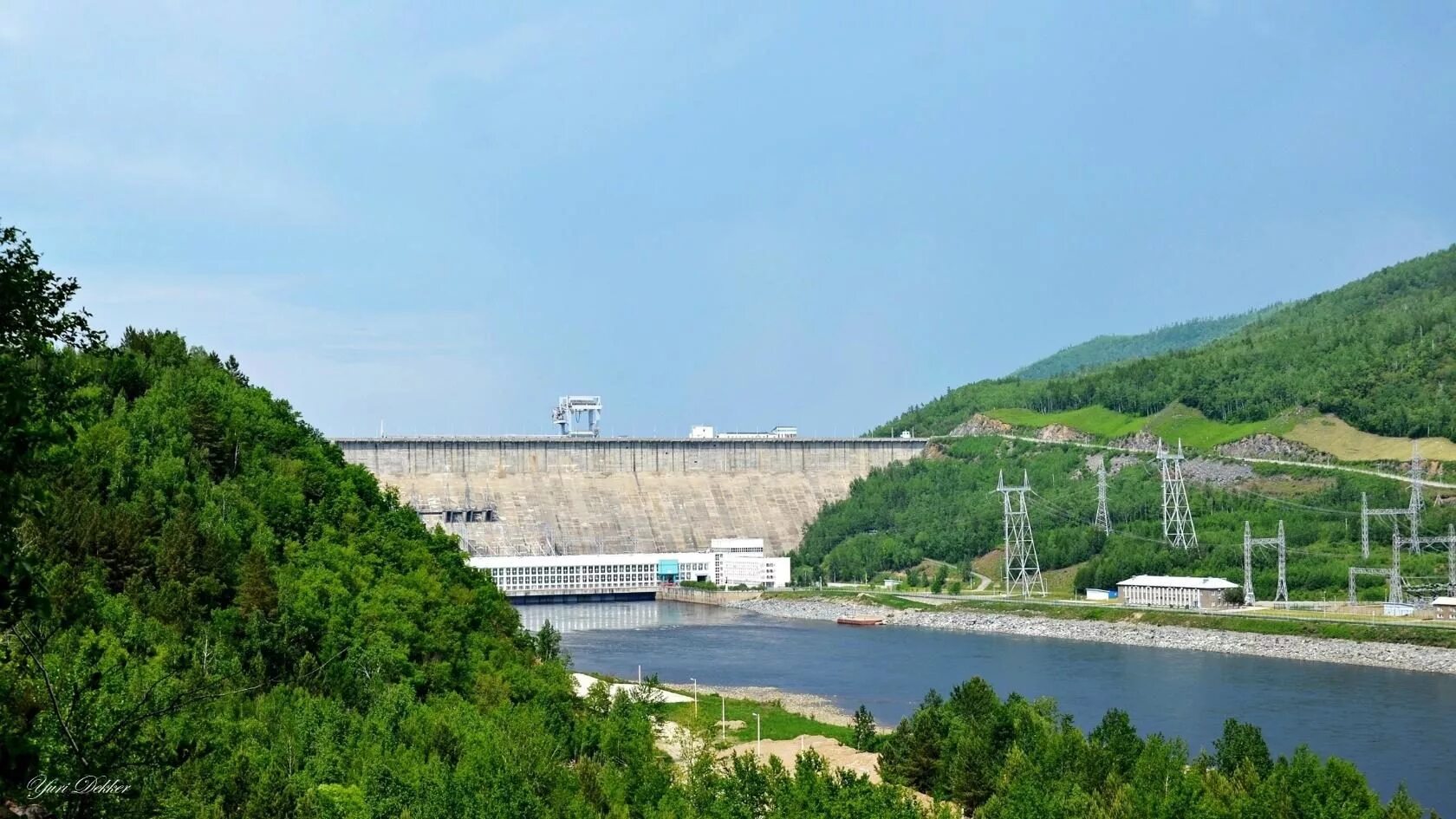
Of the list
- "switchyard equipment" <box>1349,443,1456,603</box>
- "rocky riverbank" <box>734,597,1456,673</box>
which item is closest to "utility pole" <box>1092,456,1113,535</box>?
"rocky riverbank" <box>734,597,1456,673</box>

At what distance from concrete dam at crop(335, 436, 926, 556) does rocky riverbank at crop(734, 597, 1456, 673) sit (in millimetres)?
15692

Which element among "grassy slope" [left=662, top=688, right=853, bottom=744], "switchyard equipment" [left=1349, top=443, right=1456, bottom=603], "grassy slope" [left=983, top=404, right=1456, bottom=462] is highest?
"grassy slope" [left=983, top=404, right=1456, bottom=462]

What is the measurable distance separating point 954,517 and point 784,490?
14.5 meters

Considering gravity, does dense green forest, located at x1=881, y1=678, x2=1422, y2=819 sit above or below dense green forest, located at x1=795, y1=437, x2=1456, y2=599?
below

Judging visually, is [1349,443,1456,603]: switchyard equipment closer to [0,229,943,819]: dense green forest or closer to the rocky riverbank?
the rocky riverbank

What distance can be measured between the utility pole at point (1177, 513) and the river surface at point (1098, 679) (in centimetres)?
1319

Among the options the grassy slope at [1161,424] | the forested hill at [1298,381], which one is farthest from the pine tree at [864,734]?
the forested hill at [1298,381]

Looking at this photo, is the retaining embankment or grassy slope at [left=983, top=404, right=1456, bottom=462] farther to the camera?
the retaining embankment

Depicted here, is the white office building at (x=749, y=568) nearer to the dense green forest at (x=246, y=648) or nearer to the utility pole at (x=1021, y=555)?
the utility pole at (x=1021, y=555)

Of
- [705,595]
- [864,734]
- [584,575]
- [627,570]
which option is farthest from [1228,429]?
[864,734]

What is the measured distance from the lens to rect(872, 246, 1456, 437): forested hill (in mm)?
83438

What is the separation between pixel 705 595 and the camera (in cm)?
8488

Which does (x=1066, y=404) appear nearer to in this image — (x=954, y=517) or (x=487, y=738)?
(x=954, y=517)

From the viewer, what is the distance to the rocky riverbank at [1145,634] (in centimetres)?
4975
